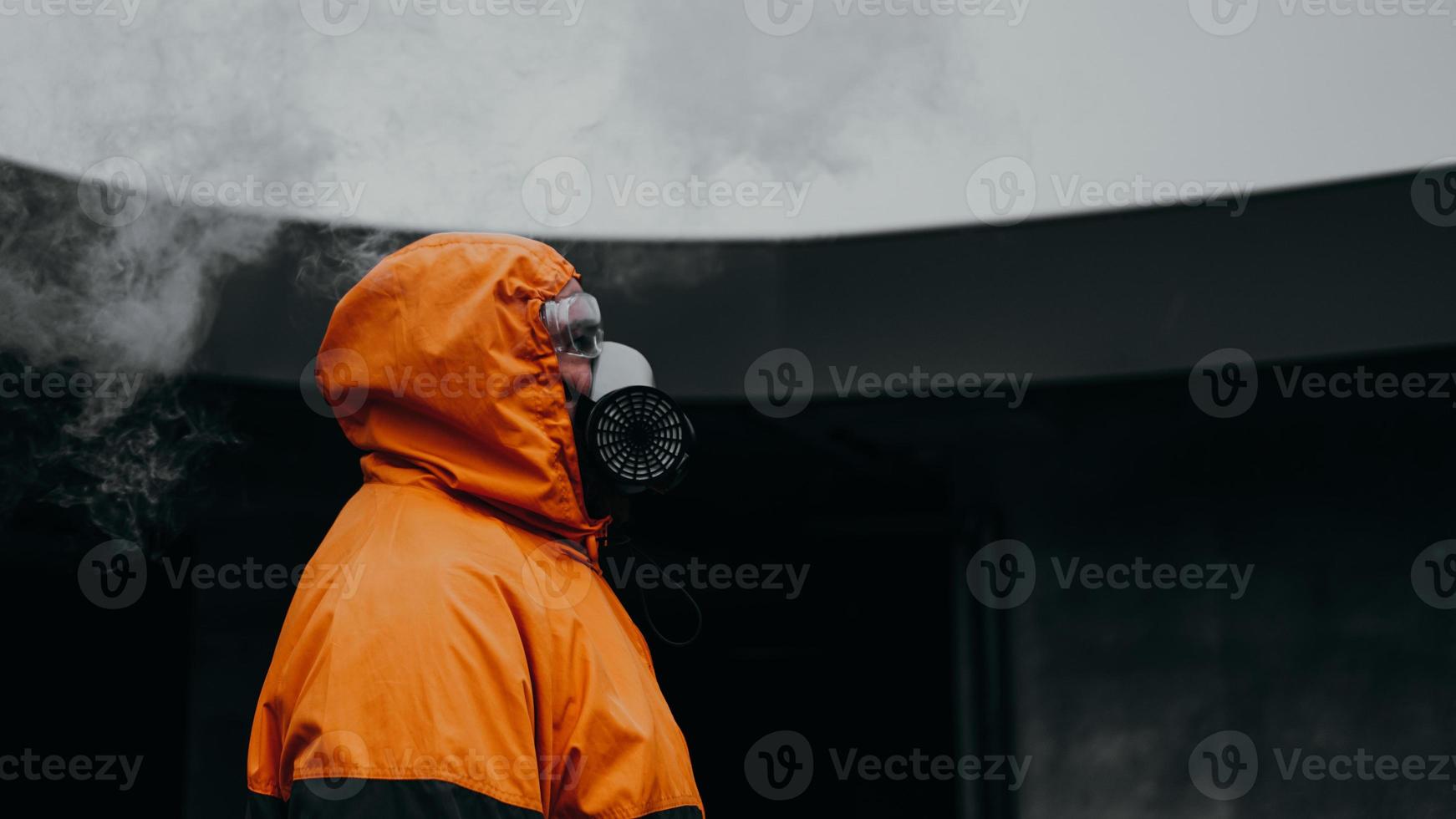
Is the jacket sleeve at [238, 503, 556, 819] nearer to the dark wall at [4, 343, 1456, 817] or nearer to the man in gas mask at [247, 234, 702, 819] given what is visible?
the man in gas mask at [247, 234, 702, 819]

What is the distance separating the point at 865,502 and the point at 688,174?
2742mm

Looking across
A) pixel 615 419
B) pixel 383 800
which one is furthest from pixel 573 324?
pixel 383 800

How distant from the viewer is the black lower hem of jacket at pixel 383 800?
139 centimetres

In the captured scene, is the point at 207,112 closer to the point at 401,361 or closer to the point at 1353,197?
the point at 401,361

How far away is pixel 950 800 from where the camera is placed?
21.5 ft

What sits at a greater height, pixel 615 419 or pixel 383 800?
pixel 615 419

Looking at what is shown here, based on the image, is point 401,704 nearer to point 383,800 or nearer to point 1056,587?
point 383,800

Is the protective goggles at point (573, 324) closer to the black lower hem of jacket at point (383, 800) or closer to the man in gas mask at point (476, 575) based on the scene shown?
the man in gas mask at point (476, 575)

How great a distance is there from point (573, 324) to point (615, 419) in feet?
0.50

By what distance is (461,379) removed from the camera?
1739 millimetres

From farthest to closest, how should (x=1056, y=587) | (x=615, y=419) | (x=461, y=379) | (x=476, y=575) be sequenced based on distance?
(x=1056, y=587) < (x=615, y=419) < (x=461, y=379) < (x=476, y=575)

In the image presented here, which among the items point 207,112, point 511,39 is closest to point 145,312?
point 207,112

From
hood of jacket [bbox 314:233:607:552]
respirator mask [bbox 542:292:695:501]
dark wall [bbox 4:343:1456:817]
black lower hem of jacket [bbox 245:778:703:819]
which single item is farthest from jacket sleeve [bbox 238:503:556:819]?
dark wall [bbox 4:343:1456:817]

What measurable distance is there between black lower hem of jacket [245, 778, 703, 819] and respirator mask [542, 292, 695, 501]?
23.2 inches
